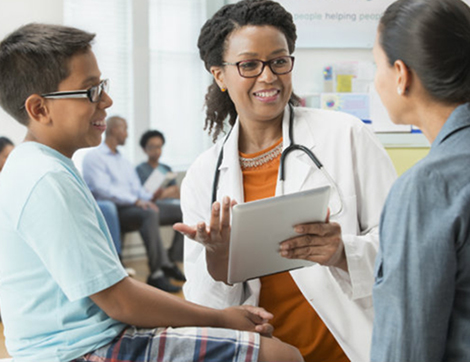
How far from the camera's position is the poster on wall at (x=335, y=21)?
2.76 m

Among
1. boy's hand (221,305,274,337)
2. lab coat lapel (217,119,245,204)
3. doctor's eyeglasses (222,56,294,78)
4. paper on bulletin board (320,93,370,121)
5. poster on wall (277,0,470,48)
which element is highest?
poster on wall (277,0,470,48)

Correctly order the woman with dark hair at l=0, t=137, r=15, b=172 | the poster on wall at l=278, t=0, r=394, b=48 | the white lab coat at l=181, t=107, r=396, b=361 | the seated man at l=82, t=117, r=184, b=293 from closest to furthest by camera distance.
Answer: the white lab coat at l=181, t=107, r=396, b=361
the poster on wall at l=278, t=0, r=394, b=48
the woman with dark hair at l=0, t=137, r=15, b=172
the seated man at l=82, t=117, r=184, b=293

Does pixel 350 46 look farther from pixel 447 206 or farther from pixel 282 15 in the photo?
pixel 447 206

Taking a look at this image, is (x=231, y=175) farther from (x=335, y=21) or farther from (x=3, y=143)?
(x=3, y=143)

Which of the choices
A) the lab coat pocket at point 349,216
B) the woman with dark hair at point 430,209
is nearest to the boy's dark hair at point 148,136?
the lab coat pocket at point 349,216

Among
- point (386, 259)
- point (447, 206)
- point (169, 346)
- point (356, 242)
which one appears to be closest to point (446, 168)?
point (447, 206)

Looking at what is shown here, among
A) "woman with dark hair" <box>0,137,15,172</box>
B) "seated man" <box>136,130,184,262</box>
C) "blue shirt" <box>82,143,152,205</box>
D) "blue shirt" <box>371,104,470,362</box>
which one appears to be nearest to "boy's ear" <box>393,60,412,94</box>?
"blue shirt" <box>371,104,470,362</box>

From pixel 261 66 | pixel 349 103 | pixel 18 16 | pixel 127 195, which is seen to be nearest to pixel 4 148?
pixel 127 195

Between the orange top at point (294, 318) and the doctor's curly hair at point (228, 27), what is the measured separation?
1.20 ft

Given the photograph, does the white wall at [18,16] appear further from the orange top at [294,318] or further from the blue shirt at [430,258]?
the blue shirt at [430,258]

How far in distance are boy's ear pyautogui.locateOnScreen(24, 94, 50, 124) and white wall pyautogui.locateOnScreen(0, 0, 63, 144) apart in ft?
11.1

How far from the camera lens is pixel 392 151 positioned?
2.85m

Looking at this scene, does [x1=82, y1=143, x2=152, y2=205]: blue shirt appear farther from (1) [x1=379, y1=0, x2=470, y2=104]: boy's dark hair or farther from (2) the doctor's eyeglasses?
(1) [x1=379, y1=0, x2=470, y2=104]: boy's dark hair

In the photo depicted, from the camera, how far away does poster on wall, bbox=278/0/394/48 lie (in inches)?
109
